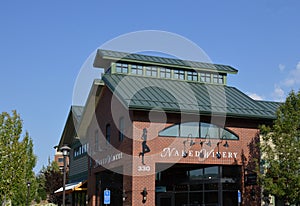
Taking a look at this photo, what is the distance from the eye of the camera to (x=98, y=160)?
33406 millimetres

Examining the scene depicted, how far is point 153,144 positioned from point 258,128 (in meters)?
7.08

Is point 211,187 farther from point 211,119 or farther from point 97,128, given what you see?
point 97,128

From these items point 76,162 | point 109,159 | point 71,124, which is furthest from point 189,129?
point 71,124

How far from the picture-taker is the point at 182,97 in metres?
29.1

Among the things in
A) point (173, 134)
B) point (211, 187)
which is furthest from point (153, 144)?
point (211, 187)

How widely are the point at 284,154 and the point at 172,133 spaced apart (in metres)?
6.15

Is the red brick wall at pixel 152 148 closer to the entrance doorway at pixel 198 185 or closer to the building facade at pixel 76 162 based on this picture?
the entrance doorway at pixel 198 185

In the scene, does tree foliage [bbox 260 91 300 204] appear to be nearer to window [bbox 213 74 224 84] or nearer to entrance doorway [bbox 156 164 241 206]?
entrance doorway [bbox 156 164 241 206]

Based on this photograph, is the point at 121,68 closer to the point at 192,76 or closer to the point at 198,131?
the point at 192,76

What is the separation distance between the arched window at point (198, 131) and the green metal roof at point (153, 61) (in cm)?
656

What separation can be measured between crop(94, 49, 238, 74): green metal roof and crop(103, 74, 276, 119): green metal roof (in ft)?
4.64

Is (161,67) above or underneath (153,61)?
underneath

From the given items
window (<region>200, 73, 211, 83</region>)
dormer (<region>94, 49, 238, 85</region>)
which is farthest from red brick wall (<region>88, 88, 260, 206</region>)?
window (<region>200, 73, 211, 83</region>)

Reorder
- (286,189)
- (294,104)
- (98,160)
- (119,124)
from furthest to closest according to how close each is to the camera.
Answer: (98,160), (119,124), (294,104), (286,189)
